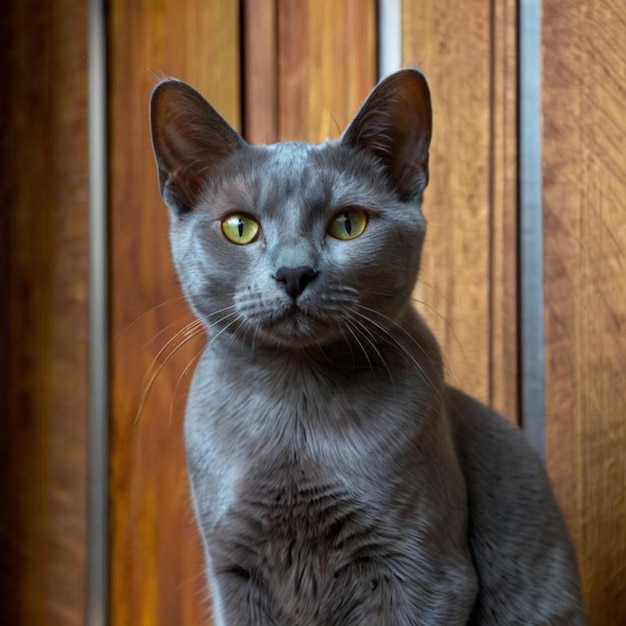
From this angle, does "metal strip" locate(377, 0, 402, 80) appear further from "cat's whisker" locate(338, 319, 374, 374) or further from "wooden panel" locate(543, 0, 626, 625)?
"cat's whisker" locate(338, 319, 374, 374)

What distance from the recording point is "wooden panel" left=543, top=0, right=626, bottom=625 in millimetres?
1276

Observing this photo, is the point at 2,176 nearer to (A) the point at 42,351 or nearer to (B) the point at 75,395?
(A) the point at 42,351

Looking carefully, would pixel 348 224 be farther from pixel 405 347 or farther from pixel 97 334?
pixel 97 334

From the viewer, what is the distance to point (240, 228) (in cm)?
101

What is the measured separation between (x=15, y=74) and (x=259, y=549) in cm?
119

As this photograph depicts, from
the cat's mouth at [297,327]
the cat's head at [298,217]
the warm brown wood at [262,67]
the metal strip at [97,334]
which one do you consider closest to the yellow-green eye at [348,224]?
the cat's head at [298,217]

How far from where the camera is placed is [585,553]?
52.6 inches

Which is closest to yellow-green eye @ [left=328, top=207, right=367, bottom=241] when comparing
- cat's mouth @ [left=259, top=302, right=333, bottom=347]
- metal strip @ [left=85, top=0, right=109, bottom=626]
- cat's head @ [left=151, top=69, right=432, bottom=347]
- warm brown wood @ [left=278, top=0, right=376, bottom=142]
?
cat's head @ [left=151, top=69, right=432, bottom=347]

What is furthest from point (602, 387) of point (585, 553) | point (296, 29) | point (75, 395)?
point (75, 395)

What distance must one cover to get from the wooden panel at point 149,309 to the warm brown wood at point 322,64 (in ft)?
0.34

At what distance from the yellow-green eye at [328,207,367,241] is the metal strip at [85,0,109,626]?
2.70ft

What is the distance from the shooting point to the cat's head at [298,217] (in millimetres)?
938

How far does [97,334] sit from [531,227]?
838 millimetres

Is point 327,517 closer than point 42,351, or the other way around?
point 327,517
